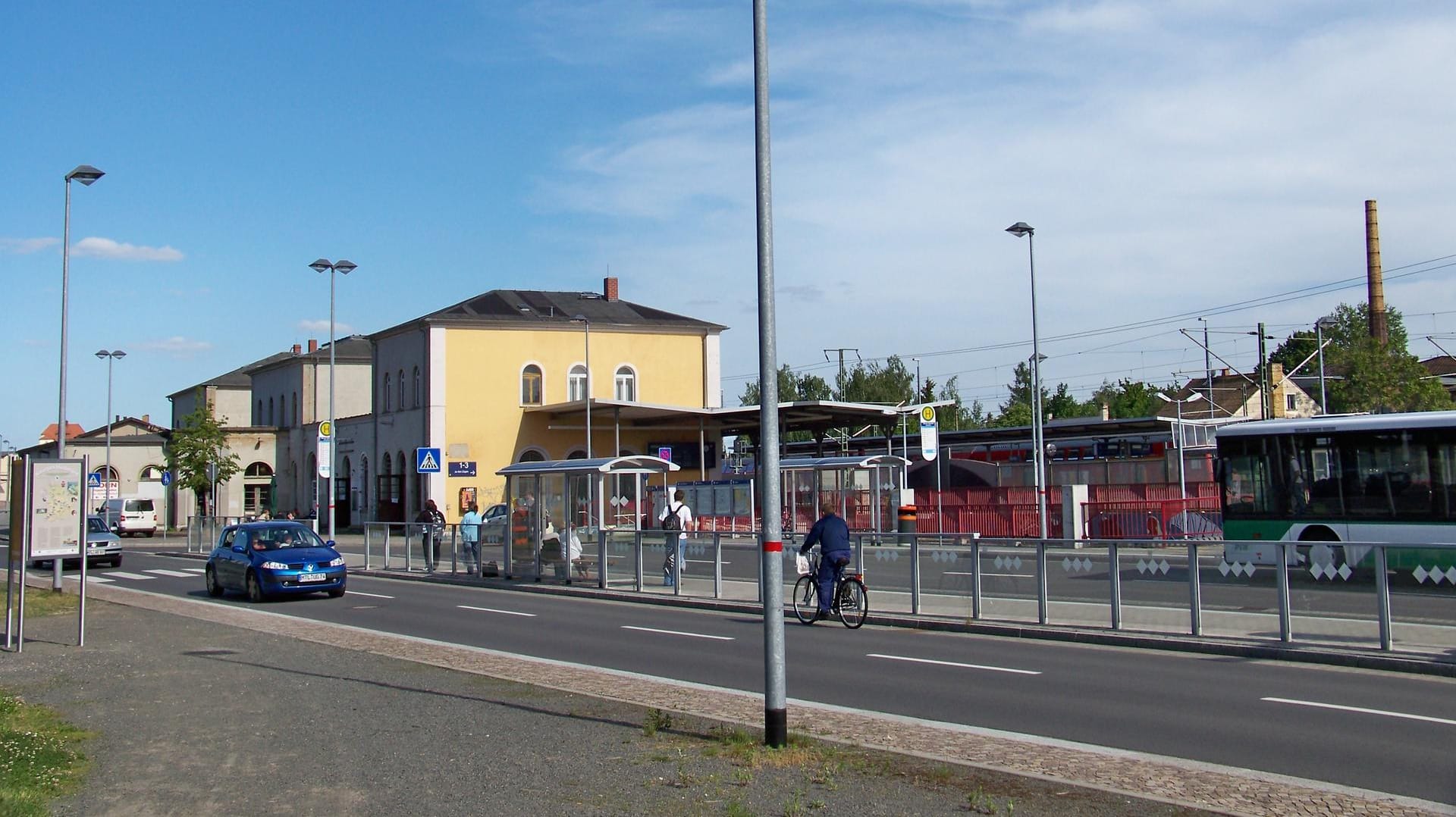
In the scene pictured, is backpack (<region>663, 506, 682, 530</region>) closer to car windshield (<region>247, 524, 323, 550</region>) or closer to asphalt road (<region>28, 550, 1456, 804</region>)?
asphalt road (<region>28, 550, 1456, 804</region>)

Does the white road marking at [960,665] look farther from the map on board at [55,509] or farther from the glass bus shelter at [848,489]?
the glass bus shelter at [848,489]

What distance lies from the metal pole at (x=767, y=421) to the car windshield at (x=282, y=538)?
55.6 feet

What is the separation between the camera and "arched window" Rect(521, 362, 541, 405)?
60781mm

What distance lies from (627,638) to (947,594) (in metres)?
5.13

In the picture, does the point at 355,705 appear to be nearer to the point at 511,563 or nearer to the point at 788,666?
the point at 788,666

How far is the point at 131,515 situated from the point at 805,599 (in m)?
53.0

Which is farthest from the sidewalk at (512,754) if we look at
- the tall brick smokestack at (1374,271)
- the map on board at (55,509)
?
the tall brick smokestack at (1374,271)

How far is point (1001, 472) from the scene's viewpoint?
52625 mm

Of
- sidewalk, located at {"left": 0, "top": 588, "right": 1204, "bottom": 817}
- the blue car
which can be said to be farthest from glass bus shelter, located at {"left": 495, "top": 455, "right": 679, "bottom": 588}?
sidewalk, located at {"left": 0, "top": 588, "right": 1204, "bottom": 817}

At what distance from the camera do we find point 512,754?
8773mm

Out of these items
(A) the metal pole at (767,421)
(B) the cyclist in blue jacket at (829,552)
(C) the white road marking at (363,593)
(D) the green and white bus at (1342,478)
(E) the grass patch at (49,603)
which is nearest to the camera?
(A) the metal pole at (767,421)

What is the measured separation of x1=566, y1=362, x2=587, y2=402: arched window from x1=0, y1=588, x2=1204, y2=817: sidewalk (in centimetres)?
4849

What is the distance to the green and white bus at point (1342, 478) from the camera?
2225 cm

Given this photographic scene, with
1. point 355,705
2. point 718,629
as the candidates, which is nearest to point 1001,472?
point 718,629
